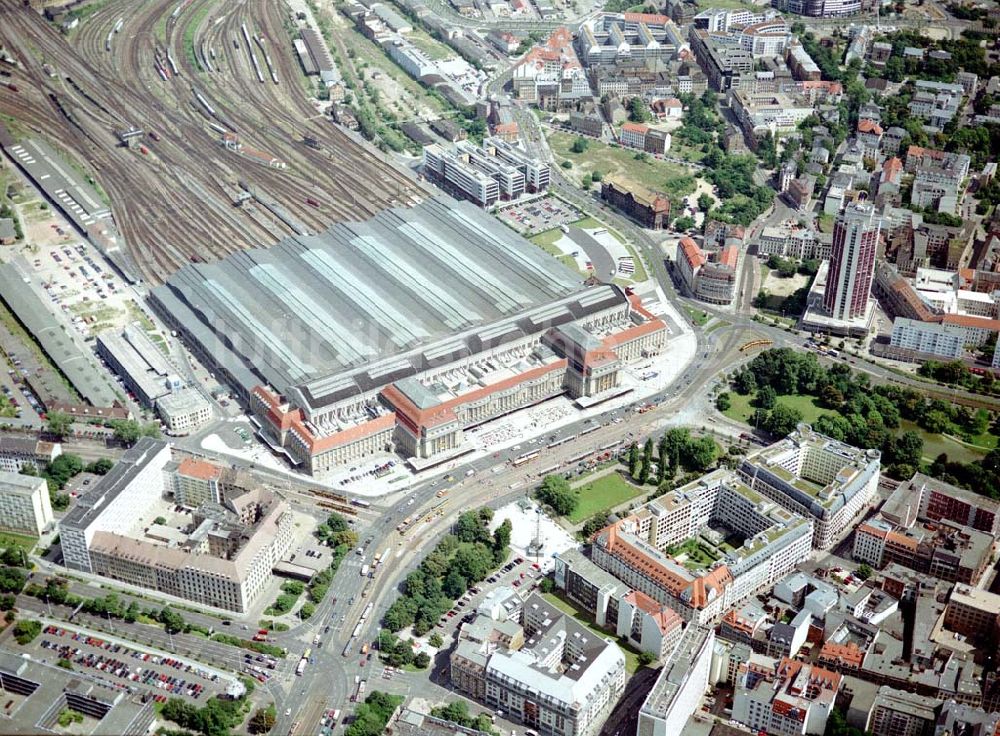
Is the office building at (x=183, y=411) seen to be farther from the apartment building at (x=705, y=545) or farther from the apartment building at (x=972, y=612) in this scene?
the apartment building at (x=972, y=612)

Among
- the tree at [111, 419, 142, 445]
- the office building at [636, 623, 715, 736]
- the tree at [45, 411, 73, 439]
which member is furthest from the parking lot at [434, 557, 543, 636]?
the tree at [45, 411, 73, 439]

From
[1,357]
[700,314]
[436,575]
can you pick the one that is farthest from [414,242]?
[436,575]

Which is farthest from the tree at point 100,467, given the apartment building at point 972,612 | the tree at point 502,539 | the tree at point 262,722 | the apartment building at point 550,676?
the apartment building at point 972,612

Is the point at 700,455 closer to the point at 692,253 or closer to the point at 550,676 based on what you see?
the point at 550,676

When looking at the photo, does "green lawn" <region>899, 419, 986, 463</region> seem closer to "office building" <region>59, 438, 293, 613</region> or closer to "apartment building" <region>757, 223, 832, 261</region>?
"apartment building" <region>757, 223, 832, 261</region>

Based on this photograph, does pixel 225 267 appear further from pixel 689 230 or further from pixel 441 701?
pixel 441 701

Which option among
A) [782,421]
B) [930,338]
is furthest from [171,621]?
[930,338]
